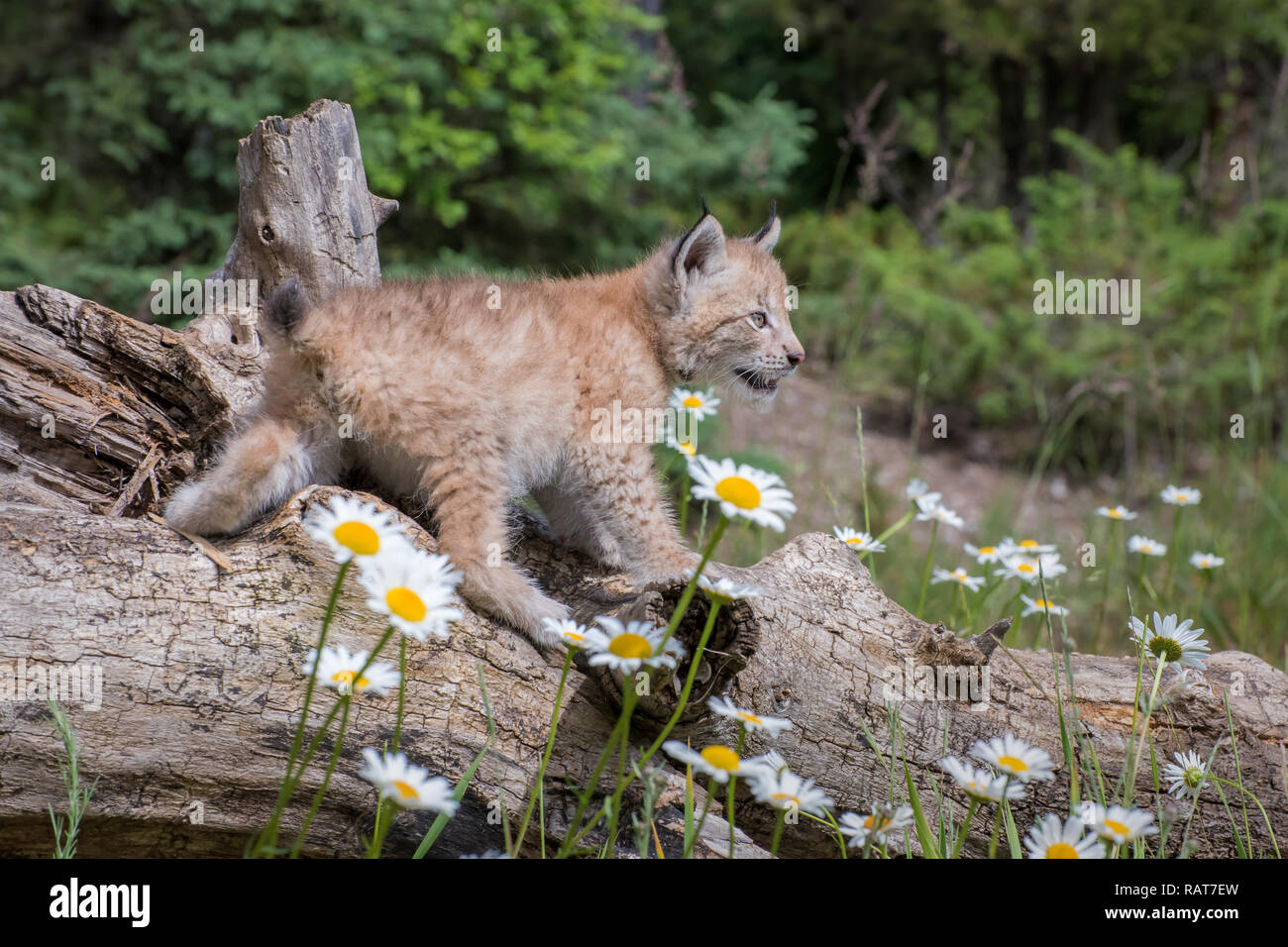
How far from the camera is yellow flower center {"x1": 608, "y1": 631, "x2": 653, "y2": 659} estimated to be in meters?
1.96

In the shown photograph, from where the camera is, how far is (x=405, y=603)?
176cm

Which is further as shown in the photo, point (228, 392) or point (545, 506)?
point (545, 506)

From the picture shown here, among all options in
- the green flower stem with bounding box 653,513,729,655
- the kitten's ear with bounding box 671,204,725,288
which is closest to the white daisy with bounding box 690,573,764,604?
the green flower stem with bounding box 653,513,729,655

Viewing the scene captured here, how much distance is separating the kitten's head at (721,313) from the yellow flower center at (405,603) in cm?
235

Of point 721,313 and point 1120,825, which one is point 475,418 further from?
point 1120,825

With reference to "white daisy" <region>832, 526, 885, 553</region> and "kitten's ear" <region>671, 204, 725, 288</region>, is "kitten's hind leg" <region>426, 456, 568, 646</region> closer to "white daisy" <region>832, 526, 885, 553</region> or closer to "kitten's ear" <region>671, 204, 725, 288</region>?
"white daisy" <region>832, 526, 885, 553</region>

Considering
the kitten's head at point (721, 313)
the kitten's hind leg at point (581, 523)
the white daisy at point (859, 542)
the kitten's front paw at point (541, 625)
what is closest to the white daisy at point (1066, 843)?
the kitten's front paw at point (541, 625)

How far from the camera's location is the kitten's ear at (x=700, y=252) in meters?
3.87

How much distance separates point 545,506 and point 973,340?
642cm

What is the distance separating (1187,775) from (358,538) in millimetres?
2074

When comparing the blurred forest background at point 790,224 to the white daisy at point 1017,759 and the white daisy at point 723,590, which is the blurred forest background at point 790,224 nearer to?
the white daisy at point 1017,759

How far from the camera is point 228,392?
11.4 ft
